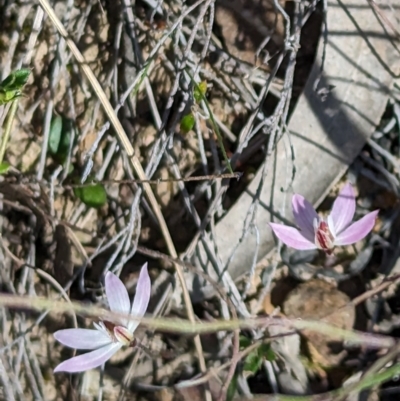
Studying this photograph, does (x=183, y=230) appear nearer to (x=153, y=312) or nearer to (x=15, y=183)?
(x=153, y=312)

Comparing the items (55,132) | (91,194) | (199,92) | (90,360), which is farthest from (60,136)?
(90,360)

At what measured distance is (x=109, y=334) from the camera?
146cm

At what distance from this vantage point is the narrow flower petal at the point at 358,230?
1477 millimetres

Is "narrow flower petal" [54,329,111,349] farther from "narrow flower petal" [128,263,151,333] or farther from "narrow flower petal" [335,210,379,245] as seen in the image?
"narrow flower petal" [335,210,379,245]

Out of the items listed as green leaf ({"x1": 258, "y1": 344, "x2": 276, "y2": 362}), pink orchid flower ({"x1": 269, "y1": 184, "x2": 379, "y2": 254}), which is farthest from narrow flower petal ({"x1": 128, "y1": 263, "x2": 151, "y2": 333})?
green leaf ({"x1": 258, "y1": 344, "x2": 276, "y2": 362})

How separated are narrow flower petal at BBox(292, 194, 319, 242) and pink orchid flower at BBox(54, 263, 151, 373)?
1.34 ft

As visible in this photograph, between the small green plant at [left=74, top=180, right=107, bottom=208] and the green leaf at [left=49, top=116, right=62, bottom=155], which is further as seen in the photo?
the green leaf at [left=49, top=116, right=62, bottom=155]

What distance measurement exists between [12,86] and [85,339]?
0.66 metres

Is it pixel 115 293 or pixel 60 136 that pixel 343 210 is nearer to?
pixel 115 293

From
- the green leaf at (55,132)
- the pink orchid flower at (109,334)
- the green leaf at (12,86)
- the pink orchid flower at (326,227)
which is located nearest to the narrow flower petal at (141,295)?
the pink orchid flower at (109,334)

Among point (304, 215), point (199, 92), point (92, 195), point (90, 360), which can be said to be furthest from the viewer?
point (92, 195)

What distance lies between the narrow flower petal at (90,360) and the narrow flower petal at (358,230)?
0.60 meters

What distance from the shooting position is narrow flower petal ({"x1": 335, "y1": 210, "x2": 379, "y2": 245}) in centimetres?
148

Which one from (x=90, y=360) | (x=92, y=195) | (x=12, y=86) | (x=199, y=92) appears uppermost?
(x=199, y=92)
